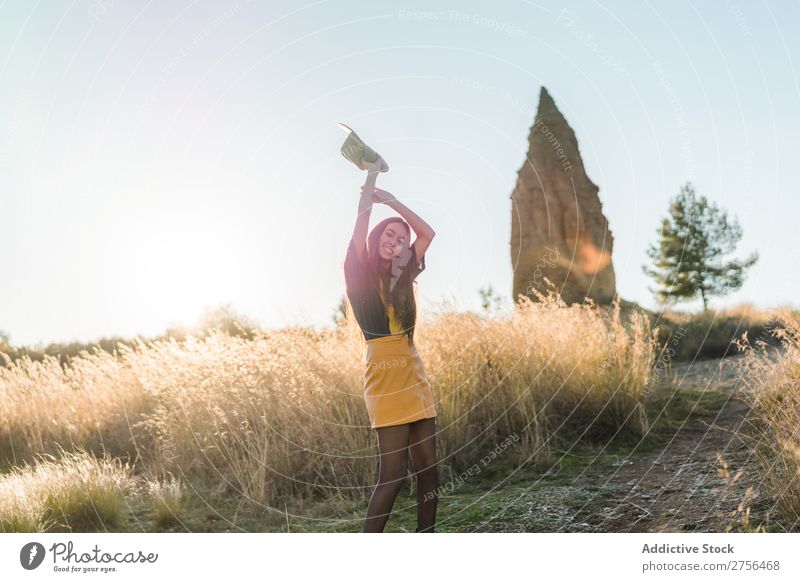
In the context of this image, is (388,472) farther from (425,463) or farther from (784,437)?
(784,437)

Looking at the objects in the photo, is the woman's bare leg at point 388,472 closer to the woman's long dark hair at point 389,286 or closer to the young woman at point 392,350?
the young woman at point 392,350

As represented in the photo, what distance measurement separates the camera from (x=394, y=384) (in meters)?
3.28

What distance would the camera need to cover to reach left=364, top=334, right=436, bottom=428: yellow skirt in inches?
127

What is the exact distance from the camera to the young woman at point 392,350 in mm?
3221

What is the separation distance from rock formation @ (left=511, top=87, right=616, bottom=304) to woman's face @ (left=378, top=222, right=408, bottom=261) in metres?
13.0

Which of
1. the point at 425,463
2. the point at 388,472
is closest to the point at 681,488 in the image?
the point at 425,463

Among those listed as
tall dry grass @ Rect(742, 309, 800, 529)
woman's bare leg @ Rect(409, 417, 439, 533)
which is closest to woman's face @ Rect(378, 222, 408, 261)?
woman's bare leg @ Rect(409, 417, 439, 533)

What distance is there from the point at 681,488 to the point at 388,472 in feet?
7.51

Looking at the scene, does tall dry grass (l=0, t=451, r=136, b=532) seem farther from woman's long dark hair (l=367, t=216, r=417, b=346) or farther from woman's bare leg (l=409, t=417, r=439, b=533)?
woman's long dark hair (l=367, t=216, r=417, b=346)

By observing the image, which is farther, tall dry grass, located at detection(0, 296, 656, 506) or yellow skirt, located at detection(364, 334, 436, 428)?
tall dry grass, located at detection(0, 296, 656, 506)

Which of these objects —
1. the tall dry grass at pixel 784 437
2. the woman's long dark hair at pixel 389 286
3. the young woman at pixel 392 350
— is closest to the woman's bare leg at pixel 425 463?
the young woman at pixel 392 350

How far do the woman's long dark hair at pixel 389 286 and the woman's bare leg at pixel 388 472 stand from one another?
47cm
